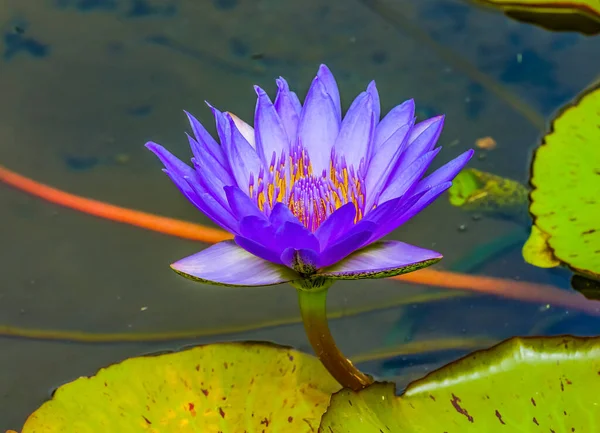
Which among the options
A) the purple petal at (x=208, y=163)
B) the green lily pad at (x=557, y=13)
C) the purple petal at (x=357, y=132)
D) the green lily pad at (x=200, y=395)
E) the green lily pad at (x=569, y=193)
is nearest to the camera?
the purple petal at (x=208, y=163)

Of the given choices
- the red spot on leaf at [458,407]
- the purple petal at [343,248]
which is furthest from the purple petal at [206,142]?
the red spot on leaf at [458,407]

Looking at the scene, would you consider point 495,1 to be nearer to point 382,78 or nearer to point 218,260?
point 382,78

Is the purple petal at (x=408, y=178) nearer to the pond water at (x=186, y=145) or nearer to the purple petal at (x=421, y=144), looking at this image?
the purple petal at (x=421, y=144)

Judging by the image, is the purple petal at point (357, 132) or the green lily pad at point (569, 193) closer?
the purple petal at point (357, 132)

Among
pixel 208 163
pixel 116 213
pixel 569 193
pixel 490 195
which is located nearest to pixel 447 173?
pixel 208 163

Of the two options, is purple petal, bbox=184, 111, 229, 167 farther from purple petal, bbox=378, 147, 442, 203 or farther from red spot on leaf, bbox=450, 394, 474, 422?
red spot on leaf, bbox=450, 394, 474, 422

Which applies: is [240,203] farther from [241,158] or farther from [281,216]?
[241,158]

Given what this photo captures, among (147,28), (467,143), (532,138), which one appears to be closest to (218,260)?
(467,143)
